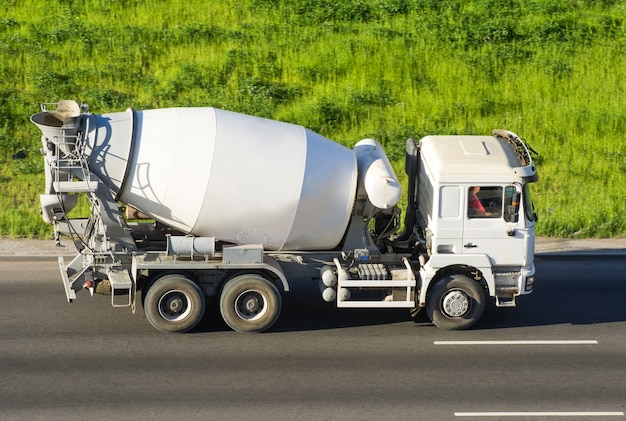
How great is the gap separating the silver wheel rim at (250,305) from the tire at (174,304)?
61 cm

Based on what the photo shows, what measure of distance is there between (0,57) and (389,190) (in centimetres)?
1763

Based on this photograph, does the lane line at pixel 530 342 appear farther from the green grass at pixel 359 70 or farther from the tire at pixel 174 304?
the green grass at pixel 359 70

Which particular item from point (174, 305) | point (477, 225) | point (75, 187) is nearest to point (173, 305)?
point (174, 305)

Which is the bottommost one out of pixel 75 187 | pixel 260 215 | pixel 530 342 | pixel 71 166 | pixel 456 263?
pixel 530 342

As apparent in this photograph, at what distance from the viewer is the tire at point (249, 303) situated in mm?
15781

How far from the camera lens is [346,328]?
16.5 metres

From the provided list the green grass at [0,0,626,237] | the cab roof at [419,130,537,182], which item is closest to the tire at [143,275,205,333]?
the cab roof at [419,130,537,182]

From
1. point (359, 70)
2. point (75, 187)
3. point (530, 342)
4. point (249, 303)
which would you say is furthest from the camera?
point (359, 70)

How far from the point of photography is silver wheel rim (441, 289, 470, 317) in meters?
16.2

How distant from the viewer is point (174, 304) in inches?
621

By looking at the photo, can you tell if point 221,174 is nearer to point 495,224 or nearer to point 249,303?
point 249,303

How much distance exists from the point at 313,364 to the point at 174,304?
8.59 ft

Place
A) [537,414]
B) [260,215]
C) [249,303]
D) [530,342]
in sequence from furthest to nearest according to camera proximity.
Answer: [530,342] < [249,303] < [260,215] < [537,414]

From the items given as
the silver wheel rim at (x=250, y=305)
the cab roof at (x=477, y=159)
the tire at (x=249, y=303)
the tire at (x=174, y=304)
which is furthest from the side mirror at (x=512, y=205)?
the tire at (x=174, y=304)
